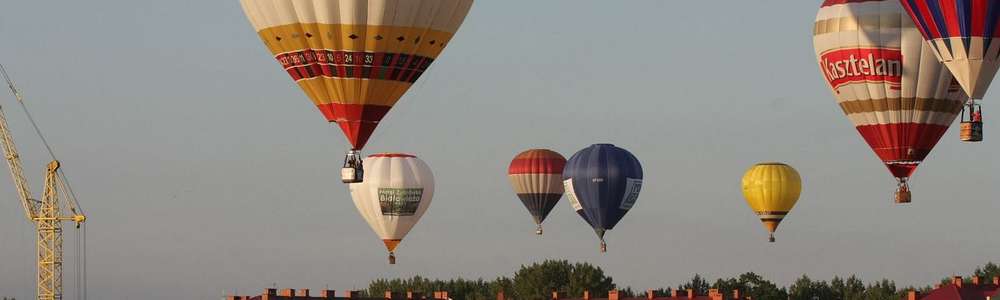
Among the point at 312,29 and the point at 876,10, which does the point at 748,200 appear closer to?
the point at 876,10

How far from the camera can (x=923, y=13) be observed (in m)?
73.6

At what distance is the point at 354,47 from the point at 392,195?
40459mm

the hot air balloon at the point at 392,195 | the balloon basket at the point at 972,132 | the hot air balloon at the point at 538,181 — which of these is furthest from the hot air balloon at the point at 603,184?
the balloon basket at the point at 972,132

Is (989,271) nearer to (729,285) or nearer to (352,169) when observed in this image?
(729,285)

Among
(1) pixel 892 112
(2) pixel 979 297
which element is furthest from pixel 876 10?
(2) pixel 979 297

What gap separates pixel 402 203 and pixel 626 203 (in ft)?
42.2

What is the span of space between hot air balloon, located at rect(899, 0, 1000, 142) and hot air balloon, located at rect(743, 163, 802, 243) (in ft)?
128

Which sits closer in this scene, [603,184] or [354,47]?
[354,47]

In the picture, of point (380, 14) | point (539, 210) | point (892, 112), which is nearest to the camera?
point (380, 14)

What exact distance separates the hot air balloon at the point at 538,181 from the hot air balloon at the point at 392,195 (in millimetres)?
7851

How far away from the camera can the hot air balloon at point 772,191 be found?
113 m

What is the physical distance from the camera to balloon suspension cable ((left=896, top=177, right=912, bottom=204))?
8169 centimetres

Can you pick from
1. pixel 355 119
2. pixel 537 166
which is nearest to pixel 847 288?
pixel 537 166

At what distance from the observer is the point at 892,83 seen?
270ft
